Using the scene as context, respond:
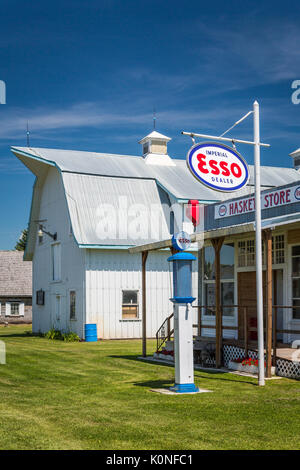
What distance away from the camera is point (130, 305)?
29.8m

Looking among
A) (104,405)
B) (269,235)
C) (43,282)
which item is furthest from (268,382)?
(43,282)

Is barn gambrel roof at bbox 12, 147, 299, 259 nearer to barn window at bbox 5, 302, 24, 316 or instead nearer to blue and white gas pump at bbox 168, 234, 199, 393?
blue and white gas pump at bbox 168, 234, 199, 393

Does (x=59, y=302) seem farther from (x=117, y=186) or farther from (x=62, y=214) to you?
(x=117, y=186)

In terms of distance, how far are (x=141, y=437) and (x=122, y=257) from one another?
21.5 meters

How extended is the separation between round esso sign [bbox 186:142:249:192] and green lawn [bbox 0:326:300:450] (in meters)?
4.15

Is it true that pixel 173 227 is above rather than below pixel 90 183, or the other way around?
below

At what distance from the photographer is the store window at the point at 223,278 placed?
19.8 meters

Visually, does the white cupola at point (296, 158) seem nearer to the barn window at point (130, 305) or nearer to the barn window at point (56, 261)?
the barn window at point (130, 305)

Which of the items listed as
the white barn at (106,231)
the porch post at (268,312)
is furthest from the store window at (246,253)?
the white barn at (106,231)

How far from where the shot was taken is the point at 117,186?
31.1 metres

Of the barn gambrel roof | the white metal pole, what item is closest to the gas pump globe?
the white metal pole

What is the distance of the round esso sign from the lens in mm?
13188

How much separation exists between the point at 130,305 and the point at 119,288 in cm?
100

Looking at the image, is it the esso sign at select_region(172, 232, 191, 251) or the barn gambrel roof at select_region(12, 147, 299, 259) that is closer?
the esso sign at select_region(172, 232, 191, 251)
